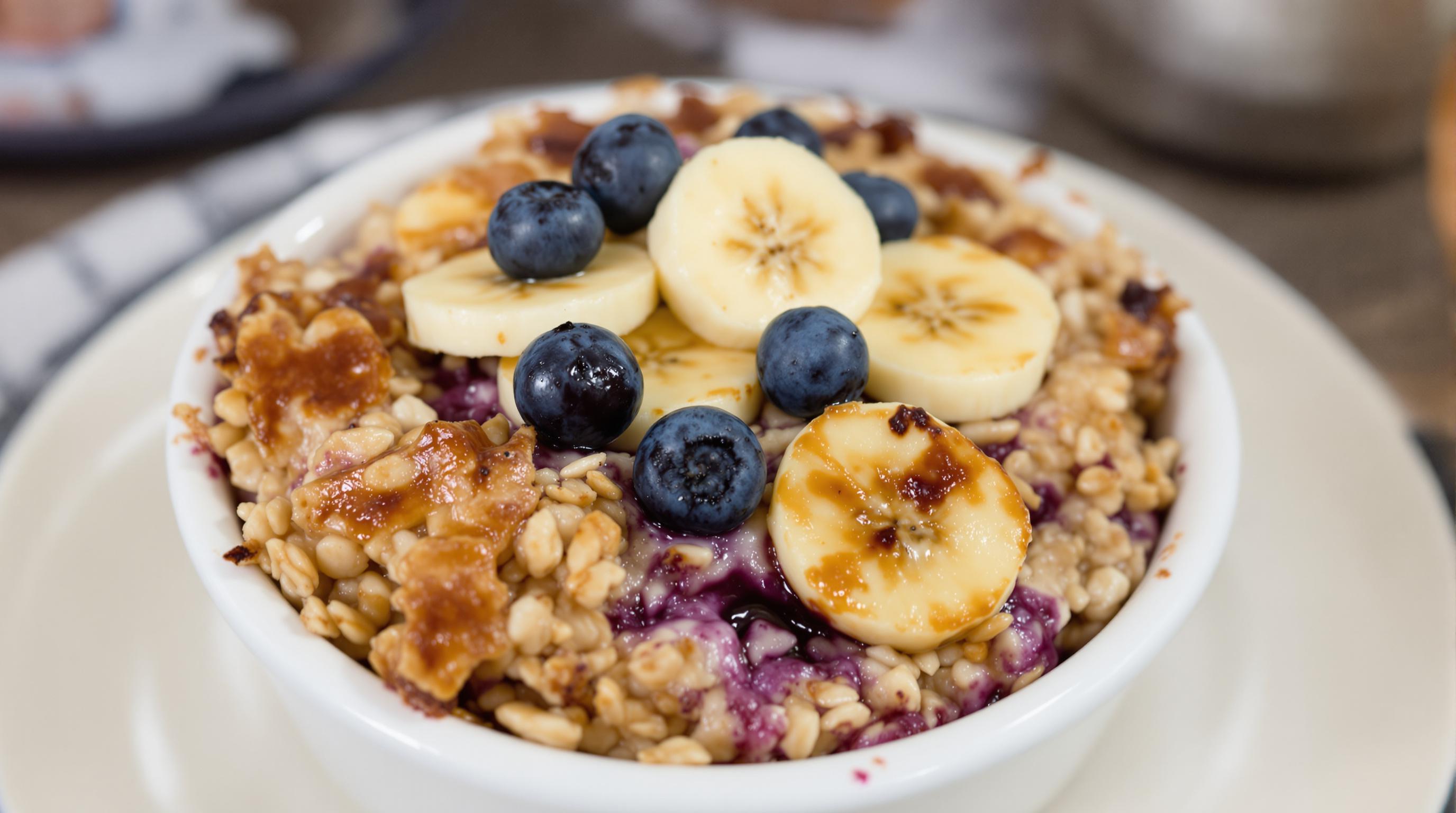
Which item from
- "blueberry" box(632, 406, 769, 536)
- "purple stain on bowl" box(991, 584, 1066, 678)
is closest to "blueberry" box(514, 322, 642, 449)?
"blueberry" box(632, 406, 769, 536)

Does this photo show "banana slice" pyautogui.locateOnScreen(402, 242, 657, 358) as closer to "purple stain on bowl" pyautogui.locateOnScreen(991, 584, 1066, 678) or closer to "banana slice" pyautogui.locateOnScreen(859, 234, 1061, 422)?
"banana slice" pyautogui.locateOnScreen(859, 234, 1061, 422)

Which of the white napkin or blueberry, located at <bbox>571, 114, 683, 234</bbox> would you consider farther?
the white napkin

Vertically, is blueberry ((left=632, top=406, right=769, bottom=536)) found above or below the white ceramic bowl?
above

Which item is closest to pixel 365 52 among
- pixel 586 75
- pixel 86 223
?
pixel 586 75

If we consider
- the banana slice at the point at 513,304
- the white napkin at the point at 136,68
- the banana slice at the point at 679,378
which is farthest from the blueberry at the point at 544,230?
the white napkin at the point at 136,68

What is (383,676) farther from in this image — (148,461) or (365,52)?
(365,52)

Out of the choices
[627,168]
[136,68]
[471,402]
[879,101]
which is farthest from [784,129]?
[136,68]
